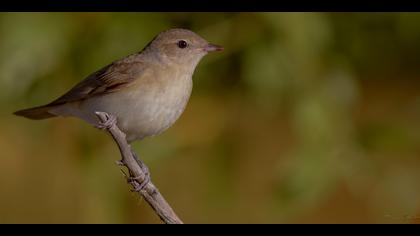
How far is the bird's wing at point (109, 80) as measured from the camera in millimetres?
3727

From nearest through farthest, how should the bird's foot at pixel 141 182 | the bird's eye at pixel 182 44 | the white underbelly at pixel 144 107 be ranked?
the bird's foot at pixel 141 182 → the white underbelly at pixel 144 107 → the bird's eye at pixel 182 44

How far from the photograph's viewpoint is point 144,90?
3.64 metres

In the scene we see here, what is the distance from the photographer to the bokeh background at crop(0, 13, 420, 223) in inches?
199

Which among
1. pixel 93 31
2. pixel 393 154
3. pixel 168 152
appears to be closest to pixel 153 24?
pixel 93 31

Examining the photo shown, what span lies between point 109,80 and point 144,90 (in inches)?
7.5

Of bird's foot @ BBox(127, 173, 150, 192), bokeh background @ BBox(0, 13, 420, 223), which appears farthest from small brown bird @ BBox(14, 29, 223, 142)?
bokeh background @ BBox(0, 13, 420, 223)

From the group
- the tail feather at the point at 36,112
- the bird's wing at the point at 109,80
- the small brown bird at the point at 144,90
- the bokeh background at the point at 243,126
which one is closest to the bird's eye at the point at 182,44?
the small brown bird at the point at 144,90

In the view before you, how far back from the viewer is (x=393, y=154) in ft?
17.3

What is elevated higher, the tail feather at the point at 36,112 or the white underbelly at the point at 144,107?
the white underbelly at the point at 144,107

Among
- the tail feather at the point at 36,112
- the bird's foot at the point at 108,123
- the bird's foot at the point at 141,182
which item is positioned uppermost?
the bird's foot at the point at 108,123

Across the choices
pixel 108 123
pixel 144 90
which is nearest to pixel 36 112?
pixel 144 90

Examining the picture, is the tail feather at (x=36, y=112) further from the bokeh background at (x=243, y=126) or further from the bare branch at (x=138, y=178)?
the bokeh background at (x=243, y=126)

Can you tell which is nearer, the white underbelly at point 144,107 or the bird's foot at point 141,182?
the bird's foot at point 141,182

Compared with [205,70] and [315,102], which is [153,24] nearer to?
[205,70]
